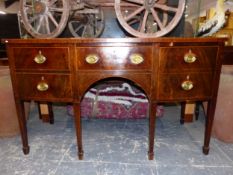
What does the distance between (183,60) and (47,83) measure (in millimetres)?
727

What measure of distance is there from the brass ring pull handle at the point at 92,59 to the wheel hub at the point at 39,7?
15.2 inches

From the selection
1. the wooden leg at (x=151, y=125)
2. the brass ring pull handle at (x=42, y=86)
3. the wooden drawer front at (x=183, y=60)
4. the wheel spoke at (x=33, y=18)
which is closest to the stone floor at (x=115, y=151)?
the wooden leg at (x=151, y=125)

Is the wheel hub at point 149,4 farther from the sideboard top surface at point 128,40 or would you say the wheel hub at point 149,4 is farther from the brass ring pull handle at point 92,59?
the brass ring pull handle at point 92,59

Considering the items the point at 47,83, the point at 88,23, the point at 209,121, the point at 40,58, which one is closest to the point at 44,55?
the point at 40,58

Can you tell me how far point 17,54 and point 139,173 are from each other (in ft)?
2.98

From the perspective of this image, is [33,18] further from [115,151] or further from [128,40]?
[115,151]

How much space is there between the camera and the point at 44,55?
3.22ft

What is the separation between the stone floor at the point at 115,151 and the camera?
1.05 m

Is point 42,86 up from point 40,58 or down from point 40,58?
down

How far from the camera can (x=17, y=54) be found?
999 mm

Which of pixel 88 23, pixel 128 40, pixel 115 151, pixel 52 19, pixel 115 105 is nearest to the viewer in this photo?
pixel 128 40

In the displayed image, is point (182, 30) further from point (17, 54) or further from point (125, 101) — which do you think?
point (17, 54)

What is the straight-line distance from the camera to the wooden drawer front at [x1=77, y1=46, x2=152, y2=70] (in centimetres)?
96

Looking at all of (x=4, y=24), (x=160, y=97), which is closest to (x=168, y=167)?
(x=160, y=97)
